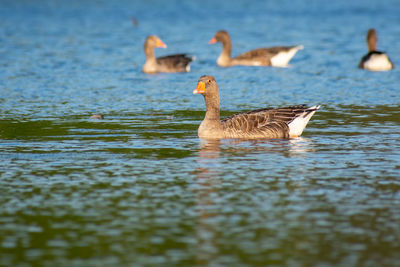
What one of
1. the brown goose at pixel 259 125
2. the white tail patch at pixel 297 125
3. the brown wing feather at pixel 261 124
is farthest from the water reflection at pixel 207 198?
the white tail patch at pixel 297 125

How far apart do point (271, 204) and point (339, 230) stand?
1404 millimetres

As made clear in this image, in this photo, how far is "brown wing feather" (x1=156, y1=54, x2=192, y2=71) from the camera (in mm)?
28938

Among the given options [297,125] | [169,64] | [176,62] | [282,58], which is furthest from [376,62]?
[297,125]

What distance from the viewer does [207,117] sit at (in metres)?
15.8

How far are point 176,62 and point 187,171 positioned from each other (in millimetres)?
16904

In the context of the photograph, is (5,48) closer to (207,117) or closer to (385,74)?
(385,74)

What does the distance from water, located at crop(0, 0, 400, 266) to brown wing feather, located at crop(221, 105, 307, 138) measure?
1.16 feet

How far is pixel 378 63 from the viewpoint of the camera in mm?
27625

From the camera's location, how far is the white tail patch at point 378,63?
1084 inches

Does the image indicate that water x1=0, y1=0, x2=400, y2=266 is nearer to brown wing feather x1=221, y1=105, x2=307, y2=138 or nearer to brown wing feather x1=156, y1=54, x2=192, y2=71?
brown wing feather x1=221, y1=105, x2=307, y2=138

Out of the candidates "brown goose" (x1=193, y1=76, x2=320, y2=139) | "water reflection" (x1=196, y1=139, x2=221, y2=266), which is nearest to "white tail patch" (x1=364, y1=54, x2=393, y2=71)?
"brown goose" (x1=193, y1=76, x2=320, y2=139)

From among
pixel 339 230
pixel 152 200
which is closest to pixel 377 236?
pixel 339 230

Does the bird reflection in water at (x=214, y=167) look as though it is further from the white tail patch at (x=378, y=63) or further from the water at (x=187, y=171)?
the white tail patch at (x=378, y=63)

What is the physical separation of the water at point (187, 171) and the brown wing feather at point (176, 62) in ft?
2.28
